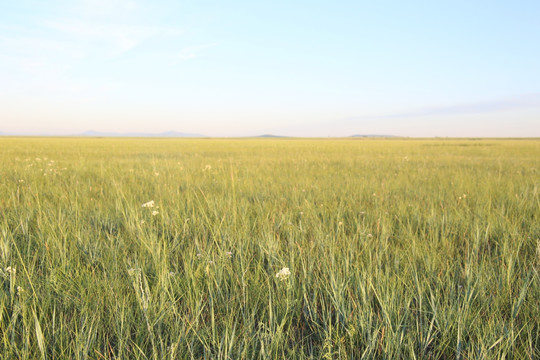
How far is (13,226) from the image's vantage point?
2.73m

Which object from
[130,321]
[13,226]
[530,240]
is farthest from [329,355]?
[13,226]

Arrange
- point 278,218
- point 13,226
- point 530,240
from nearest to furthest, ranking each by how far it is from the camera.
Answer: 1. point 530,240
2. point 13,226
3. point 278,218

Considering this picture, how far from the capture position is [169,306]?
1.43 m

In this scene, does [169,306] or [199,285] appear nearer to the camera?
[169,306]

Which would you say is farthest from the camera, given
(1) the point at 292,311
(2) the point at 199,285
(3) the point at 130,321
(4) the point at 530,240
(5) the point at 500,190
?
(5) the point at 500,190

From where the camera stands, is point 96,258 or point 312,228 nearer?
point 96,258

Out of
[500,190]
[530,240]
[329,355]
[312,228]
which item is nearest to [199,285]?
[329,355]

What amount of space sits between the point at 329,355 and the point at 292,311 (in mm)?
382

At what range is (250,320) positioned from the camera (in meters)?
1.38

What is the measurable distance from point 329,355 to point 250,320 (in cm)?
41

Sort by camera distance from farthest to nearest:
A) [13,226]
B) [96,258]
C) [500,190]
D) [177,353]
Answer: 1. [500,190]
2. [13,226]
3. [96,258]
4. [177,353]

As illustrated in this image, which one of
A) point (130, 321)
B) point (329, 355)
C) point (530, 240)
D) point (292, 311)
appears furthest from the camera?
point (530, 240)

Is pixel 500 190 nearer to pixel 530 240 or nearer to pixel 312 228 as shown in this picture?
pixel 530 240

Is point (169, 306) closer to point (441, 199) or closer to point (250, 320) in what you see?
point (250, 320)
